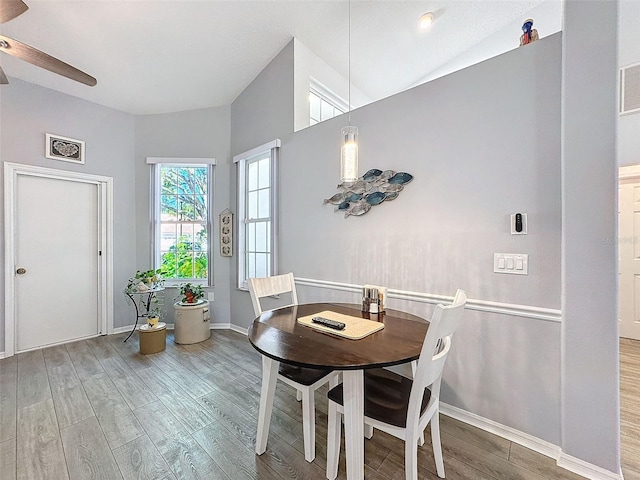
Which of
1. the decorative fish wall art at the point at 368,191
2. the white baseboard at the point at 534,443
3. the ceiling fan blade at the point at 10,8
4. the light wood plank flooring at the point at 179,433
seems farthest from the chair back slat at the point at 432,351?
the ceiling fan blade at the point at 10,8

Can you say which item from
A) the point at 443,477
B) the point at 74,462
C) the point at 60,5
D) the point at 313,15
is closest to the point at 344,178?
the point at 443,477

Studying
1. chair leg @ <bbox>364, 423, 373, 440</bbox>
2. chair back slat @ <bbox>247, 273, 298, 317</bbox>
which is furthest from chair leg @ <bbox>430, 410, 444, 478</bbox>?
chair back slat @ <bbox>247, 273, 298, 317</bbox>

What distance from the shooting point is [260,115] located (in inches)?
142

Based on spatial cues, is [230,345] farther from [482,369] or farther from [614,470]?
[614,470]

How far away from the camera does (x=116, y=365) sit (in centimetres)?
277

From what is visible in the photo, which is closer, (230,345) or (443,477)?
(443,477)

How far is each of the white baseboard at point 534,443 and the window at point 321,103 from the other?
3.19m

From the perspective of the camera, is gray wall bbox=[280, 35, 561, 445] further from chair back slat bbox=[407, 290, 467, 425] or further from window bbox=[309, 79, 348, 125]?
window bbox=[309, 79, 348, 125]

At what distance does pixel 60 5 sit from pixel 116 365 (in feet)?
10.4

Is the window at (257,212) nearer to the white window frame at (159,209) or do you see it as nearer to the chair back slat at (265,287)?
the white window frame at (159,209)

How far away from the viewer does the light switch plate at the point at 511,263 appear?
173 cm

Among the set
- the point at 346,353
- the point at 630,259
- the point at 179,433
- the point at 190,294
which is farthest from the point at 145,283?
the point at 630,259

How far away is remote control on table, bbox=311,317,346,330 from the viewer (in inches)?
61.3

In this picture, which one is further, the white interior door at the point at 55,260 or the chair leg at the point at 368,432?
the white interior door at the point at 55,260
